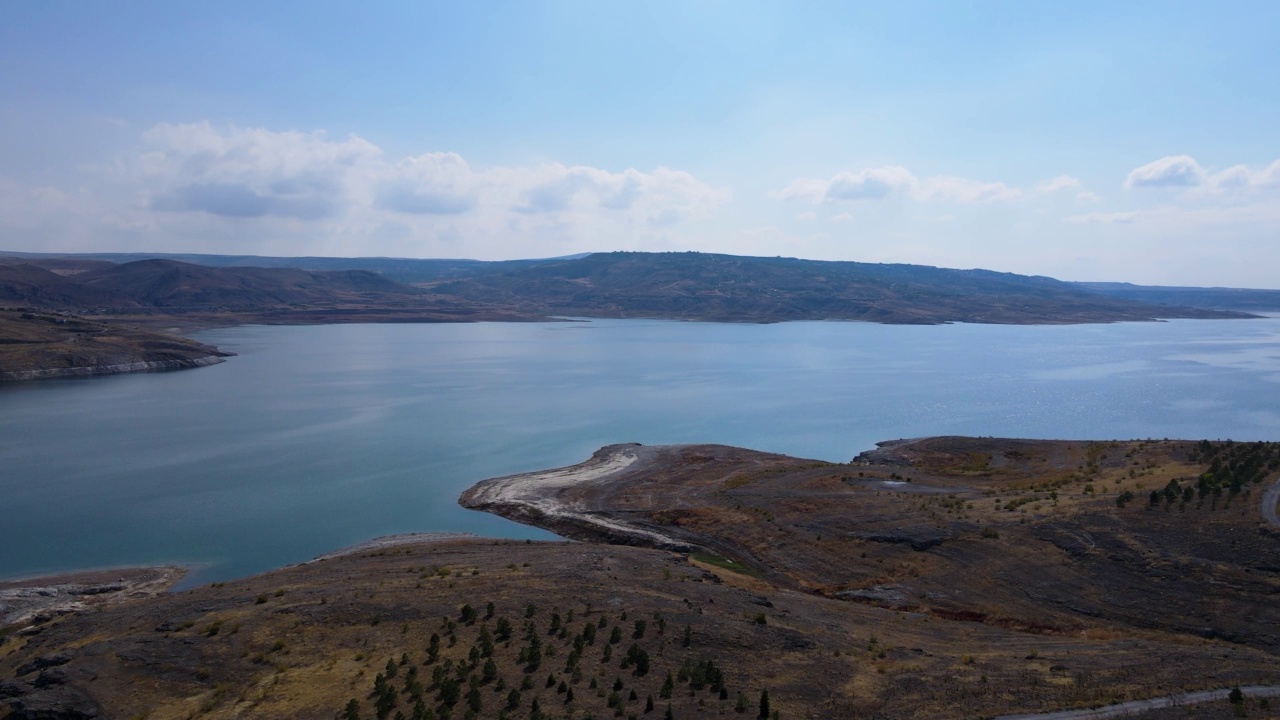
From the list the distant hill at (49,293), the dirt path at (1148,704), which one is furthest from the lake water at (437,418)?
the distant hill at (49,293)

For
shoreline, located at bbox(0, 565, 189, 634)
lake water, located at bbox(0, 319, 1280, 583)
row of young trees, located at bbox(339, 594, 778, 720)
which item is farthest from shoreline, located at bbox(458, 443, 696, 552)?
row of young trees, located at bbox(339, 594, 778, 720)

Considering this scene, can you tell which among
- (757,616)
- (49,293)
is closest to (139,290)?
(49,293)

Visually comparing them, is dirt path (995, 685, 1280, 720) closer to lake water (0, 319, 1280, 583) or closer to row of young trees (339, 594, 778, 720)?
row of young trees (339, 594, 778, 720)

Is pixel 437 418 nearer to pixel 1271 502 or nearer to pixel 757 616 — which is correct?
pixel 757 616

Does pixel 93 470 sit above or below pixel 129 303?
below

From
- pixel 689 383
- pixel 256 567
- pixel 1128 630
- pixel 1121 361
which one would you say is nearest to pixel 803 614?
pixel 1128 630

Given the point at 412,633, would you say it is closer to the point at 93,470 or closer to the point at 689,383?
the point at 93,470
